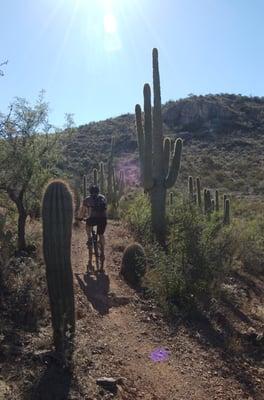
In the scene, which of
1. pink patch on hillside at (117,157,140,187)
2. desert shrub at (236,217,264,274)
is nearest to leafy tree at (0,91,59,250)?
desert shrub at (236,217,264,274)

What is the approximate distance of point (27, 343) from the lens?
697 cm

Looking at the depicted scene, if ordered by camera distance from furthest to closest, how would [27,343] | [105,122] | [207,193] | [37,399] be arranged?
1. [105,122]
2. [207,193]
3. [27,343]
4. [37,399]

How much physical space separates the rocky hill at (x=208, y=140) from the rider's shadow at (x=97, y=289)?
99.7 feet

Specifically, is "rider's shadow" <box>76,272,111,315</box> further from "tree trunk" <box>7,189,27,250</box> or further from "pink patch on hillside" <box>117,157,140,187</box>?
"pink patch on hillside" <box>117,157,140,187</box>

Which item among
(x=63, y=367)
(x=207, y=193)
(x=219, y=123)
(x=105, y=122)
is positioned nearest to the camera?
(x=63, y=367)

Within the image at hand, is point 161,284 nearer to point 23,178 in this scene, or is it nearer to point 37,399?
point 23,178

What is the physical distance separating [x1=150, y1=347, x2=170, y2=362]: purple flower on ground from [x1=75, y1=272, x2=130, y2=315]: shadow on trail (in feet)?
4.08

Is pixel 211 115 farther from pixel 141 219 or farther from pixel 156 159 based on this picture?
pixel 141 219

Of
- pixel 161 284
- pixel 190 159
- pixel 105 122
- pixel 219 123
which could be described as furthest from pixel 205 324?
pixel 105 122

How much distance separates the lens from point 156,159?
17.1m

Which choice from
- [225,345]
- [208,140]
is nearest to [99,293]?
[225,345]

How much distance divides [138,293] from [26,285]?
10.5 ft

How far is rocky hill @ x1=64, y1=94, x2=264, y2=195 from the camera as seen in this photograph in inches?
1757

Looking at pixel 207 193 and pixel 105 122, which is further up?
pixel 105 122
